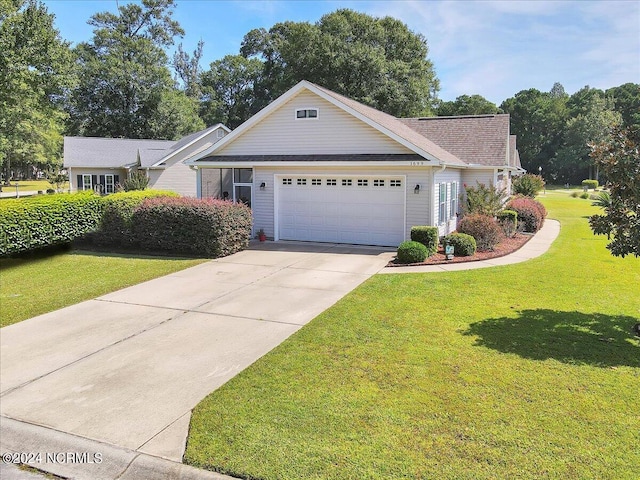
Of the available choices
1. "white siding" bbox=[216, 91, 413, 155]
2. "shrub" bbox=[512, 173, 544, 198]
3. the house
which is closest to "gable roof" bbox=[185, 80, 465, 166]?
"white siding" bbox=[216, 91, 413, 155]

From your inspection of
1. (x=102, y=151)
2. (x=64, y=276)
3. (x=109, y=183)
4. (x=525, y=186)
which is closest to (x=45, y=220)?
(x=64, y=276)

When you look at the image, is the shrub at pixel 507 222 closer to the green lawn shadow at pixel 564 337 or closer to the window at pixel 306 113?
the window at pixel 306 113

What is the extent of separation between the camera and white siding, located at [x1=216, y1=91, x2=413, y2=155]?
15859 mm

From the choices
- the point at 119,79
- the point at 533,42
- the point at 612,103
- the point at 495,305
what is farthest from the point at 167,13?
the point at 612,103

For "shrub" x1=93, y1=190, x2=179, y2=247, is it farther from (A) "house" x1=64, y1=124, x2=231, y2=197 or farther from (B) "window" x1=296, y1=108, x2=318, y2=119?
(A) "house" x1=64, y1=124, x2=231, y2=197

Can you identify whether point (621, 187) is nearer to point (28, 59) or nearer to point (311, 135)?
point (311, 135)

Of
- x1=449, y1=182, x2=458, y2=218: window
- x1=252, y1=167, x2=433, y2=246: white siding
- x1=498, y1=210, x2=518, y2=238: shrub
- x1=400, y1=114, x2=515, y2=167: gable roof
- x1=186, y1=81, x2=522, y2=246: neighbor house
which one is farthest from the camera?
x1=400, y1=114, x2=515, y2=167: gable roof

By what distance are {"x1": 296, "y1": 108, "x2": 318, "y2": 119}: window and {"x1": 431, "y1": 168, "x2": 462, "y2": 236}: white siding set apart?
4812 millimetres

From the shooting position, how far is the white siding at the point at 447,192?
15.6m

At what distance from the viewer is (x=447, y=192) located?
690 inches

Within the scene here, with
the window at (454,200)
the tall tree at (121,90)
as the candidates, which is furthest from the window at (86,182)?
the window at (454,200)

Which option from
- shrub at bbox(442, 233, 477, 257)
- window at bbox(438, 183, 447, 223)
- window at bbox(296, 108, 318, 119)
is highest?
window at bbox(296, 108, 318, 119)

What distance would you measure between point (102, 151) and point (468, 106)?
174ft

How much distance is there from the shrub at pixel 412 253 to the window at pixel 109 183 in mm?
26363
